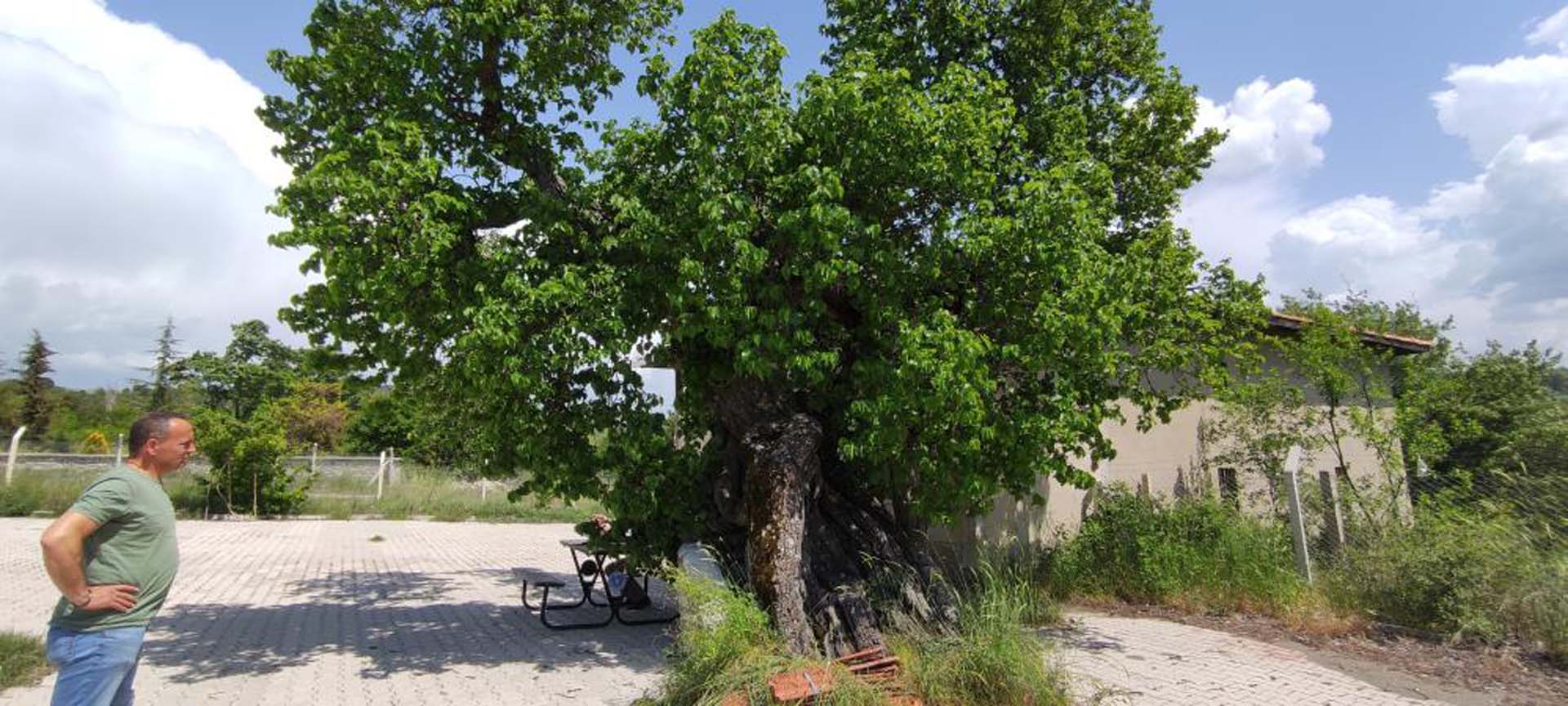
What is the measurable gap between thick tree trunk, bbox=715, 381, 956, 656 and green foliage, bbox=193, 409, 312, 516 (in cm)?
1840

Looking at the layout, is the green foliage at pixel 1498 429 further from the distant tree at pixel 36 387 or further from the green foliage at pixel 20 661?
the distant tree at pixel 36 387

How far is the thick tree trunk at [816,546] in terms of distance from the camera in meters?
6.38

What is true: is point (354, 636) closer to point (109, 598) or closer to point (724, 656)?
point (724, 656)

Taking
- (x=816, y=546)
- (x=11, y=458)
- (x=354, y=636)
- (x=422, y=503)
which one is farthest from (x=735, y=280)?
(x=11, y=458)

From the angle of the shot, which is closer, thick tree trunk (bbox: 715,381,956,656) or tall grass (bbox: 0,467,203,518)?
thick tree trunk (bbox: 715,381,956,656)

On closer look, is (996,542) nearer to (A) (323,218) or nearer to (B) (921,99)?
(B) (921,99)

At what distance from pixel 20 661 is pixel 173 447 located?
4.48 metres

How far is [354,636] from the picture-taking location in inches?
329

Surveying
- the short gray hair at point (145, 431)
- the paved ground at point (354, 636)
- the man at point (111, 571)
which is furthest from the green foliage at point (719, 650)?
the short gray hair at point (145, 431)

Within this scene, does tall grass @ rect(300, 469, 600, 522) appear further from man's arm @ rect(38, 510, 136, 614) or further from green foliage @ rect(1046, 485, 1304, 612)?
man's arm @ rect(38, 510, 136, 614)

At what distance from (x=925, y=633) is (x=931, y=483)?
115cm

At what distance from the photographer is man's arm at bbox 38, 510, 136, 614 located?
3355 mm

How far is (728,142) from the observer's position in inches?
257

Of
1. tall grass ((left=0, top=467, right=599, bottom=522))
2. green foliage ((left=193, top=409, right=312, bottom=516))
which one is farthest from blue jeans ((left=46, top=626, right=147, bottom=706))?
green foliage ((left=193, top=409, right=312, bottom=516))
